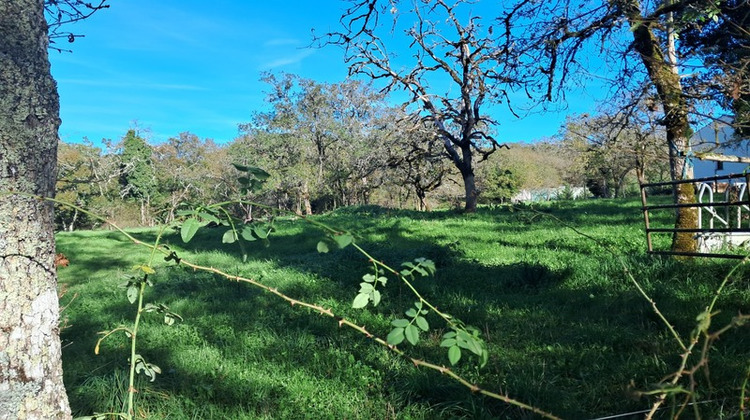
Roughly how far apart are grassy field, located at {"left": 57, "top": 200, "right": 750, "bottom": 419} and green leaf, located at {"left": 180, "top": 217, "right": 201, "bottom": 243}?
395 mm

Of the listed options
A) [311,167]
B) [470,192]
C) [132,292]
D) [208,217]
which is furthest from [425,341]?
[311,167]

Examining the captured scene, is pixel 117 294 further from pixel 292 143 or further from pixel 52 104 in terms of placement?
pixel 292 143

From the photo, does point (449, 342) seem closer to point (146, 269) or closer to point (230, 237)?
point (230, 237)

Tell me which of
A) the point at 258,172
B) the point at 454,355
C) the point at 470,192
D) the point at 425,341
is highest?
the point at 470,192

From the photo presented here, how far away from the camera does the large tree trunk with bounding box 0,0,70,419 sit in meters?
1.47

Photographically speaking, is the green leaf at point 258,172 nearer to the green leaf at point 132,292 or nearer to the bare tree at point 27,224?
the green leaf at point 132,292

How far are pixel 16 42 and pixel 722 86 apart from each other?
11.2 ft

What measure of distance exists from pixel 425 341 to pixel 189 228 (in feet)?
10.5

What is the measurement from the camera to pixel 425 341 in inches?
160

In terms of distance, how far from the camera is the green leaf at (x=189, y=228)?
1.19 m

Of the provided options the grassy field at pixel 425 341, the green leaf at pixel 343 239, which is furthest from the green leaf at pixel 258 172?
the grassy field at pixel 425 341

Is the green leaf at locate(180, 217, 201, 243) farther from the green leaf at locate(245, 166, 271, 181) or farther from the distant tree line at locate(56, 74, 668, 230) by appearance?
the distant tree line at locate(56, 74, 668, 230)

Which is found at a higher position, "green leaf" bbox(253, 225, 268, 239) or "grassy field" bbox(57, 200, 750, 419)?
"green leaf" bbox(253, 225, 268, 239)

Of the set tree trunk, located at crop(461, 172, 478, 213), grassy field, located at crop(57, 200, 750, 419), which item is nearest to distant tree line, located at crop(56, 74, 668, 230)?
tree trunk, located at crop(461, 172, 478, 213)
